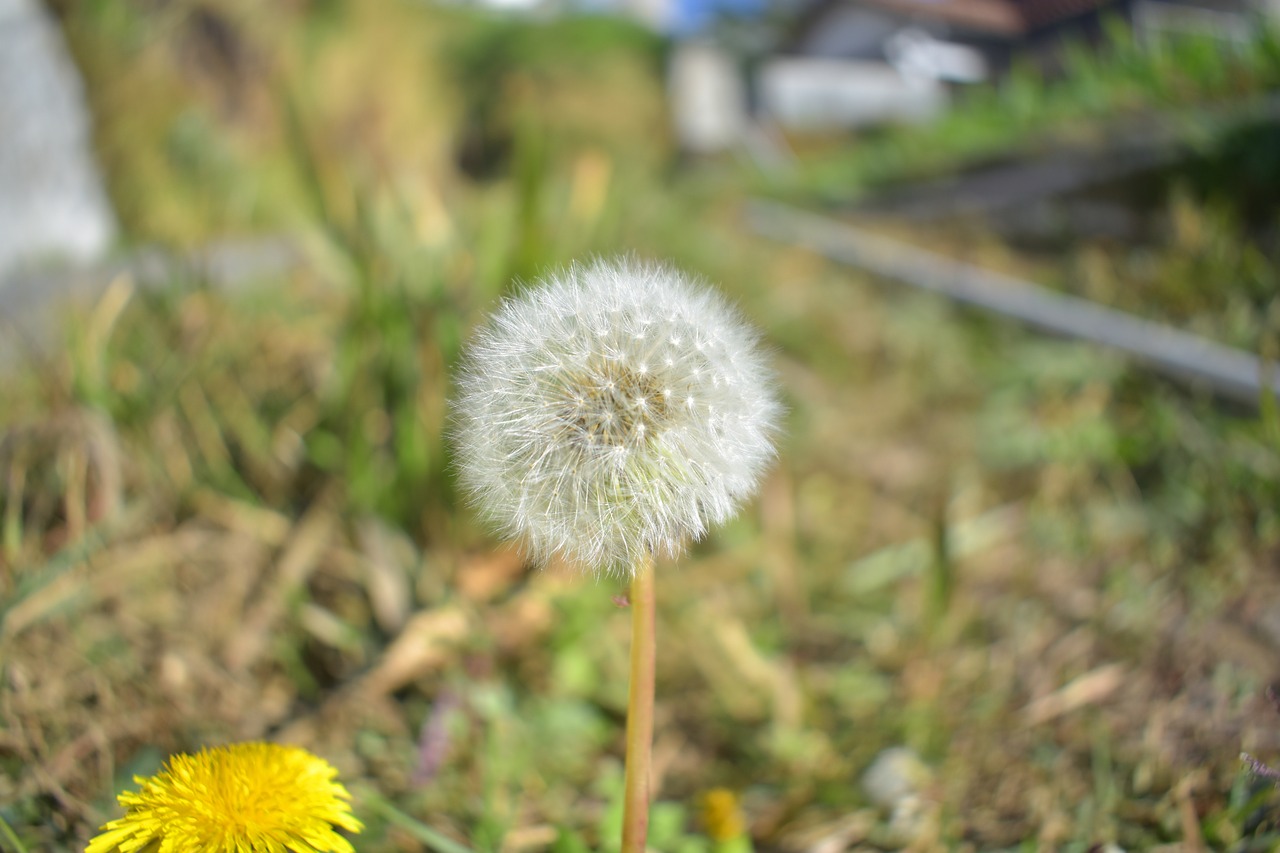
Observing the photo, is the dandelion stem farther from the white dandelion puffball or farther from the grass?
the grass

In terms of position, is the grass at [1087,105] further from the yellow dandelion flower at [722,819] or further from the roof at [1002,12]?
the yellow dandelion flower at [722,819]

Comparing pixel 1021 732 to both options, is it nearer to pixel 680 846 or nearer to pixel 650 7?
pixel 680 846

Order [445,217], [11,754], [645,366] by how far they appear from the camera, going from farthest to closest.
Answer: [445,217] → [11,754] → [645,366]

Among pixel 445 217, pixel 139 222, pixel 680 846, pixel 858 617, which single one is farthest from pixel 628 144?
pixel 680 846

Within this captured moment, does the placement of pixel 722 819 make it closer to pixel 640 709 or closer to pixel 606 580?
pixel 640 709

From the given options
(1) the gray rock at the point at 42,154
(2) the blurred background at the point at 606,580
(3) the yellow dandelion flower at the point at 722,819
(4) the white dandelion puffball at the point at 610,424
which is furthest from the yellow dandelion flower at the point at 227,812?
(1) the gray rock at the point at 42,154

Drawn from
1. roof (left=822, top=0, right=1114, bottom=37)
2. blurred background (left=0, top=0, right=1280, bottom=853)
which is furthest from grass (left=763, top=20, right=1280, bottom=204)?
roof (left=822, top=0, right=1114, bottom=37)
